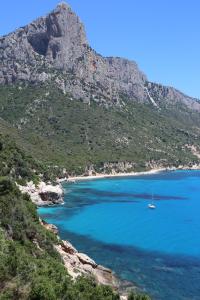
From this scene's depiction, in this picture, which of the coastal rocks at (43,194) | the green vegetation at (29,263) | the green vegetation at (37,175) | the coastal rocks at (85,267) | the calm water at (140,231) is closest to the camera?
the green vegetation at (29,263)

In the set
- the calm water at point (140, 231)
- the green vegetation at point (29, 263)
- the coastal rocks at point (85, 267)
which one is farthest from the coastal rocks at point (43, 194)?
the coastal rocks at point (85, 267)

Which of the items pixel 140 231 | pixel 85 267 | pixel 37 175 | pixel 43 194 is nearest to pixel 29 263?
pixel 85 267

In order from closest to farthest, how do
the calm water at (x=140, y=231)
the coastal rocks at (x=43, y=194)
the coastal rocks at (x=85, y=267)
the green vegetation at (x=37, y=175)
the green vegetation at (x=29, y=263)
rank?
the green vegetation at (x=29, y=263)
the green vegetation at (x=37, y=175)
the coastal rocks at (x=85, y=267)
the calm water at (x=140, y=231)
the coastal rocks at (x=43, y=194)

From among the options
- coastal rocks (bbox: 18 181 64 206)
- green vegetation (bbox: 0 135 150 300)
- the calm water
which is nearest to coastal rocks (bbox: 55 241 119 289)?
green vegetation (bbox: 0 135 150 300)

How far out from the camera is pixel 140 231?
7656 cm

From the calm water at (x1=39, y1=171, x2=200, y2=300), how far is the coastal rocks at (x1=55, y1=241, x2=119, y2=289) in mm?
2331

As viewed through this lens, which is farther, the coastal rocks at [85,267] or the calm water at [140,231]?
the calm water at [140,231]

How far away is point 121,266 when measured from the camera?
171 feet

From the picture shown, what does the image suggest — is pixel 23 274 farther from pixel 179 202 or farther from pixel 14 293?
pixel 179 202

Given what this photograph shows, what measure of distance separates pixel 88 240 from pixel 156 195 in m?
64.2

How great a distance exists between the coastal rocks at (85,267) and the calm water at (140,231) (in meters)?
2.33

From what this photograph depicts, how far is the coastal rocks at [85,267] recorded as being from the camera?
147 feet

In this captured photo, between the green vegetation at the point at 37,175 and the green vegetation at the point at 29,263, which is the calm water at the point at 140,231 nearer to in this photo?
the green vegetation at the point at 37,175

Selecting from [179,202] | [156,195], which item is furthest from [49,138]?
[179,202]
